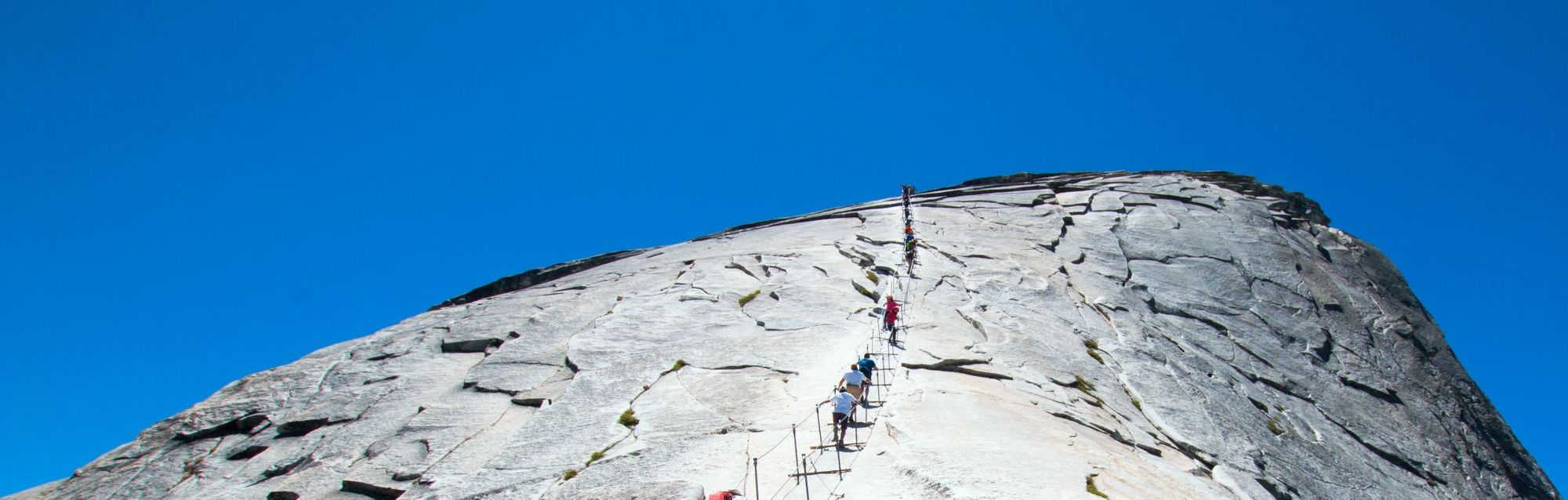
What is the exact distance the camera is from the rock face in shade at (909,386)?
16828 mm

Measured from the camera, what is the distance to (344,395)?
24.7 metres

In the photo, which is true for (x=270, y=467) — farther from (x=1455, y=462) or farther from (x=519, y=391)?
(x=1455, y=462)

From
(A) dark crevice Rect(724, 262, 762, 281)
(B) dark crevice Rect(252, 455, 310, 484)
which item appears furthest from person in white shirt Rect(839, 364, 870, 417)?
(A) dark crevice Rect(724, 262, 762, 281)


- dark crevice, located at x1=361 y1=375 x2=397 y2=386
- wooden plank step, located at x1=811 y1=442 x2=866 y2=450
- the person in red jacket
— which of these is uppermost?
dark crevice, located at x1=361 y1=375 x2=397 y2=386

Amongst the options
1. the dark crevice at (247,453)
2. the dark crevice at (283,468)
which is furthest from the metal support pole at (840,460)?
the dark crevice at (247,453)

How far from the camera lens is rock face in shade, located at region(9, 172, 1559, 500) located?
55.2 feet

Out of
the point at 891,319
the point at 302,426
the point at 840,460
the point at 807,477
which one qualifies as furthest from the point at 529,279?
the point at 807,477

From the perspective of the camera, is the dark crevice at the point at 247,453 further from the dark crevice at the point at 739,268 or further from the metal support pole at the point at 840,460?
the metal support pole at the point at 840,460

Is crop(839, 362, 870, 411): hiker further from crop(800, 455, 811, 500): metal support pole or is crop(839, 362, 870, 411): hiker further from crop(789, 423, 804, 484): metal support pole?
crop(800, 455, 811, 500): metal support pole

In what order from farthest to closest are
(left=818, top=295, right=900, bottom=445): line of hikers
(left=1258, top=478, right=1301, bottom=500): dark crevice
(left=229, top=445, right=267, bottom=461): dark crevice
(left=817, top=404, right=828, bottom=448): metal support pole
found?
1. (left=229, top=445, right=267, bottom=461): dark crevice
2. (left=1258, top=478, right=1301, bottom=500): dark crevice
3. (left=817, top=404, right=828, bottom=448): metal support pole
4. (left=818, top=295, right=900, bottom=445): line of hikers

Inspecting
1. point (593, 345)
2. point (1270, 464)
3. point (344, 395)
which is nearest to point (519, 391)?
point (593, 345)

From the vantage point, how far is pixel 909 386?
19438 mm

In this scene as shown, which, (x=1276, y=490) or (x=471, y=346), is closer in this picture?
(x=1276, y=490)

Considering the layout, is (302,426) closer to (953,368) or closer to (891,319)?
(891,319)
